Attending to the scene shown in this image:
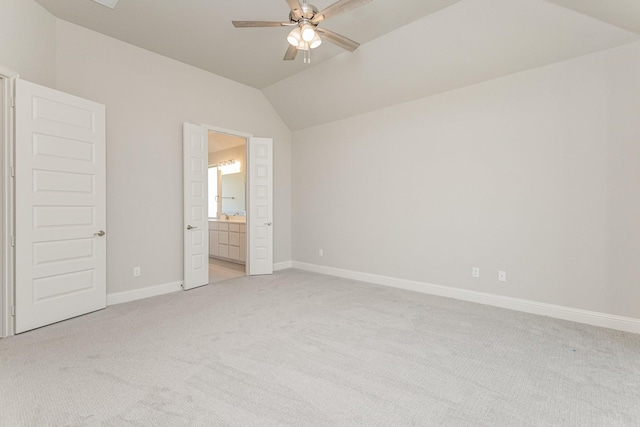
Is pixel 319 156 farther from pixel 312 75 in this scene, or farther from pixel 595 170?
pixel 595 170

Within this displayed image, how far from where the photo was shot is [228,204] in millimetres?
7473

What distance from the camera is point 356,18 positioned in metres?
3.29

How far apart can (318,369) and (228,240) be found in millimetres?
4814

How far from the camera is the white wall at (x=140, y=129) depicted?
141 inches

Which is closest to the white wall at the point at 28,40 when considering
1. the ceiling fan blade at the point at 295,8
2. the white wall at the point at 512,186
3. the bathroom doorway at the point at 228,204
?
the ceiling fan blade at the point at 295,8

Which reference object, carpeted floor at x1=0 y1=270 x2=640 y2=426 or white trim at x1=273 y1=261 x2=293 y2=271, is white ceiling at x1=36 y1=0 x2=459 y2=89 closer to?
carpeted floor at x1=0 y1=270 x2=640 y2=426

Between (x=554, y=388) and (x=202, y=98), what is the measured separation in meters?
5.20

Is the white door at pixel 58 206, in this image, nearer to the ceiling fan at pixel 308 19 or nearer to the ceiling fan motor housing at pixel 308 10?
the ceiling fan at pixel 308 19

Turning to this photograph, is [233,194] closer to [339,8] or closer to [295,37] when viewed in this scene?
[295,37]

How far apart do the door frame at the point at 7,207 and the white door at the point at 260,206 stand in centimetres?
301

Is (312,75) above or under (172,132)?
above

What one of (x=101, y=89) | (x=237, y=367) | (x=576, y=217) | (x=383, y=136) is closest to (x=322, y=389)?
(x=237, y=367)

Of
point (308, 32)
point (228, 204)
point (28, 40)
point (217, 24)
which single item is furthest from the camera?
point (228, 204)

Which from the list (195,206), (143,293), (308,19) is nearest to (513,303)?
(308,19)
